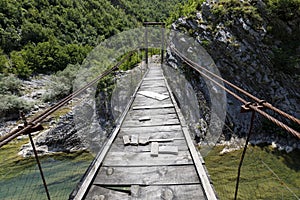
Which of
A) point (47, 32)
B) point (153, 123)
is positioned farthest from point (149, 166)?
point (47, 32)

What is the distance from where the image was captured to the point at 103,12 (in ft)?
76.4

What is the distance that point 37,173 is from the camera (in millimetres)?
5840

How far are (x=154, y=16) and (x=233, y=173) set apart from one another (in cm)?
2555

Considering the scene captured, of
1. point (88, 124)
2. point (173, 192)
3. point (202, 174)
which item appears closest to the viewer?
point (173, 192)

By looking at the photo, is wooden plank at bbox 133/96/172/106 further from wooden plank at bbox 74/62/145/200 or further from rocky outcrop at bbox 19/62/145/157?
rocky outcrop at bbox 19/62/145/157

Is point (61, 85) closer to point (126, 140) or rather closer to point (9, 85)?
point (9, 85)

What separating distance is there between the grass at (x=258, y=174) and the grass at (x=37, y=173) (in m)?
3.79

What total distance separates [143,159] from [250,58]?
666 centimetres

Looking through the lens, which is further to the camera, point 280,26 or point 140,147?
point 280,26

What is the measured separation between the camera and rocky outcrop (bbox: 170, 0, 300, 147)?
688 cm

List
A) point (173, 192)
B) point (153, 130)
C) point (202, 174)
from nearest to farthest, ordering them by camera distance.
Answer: point (173, 192), point (202, 174), point (153, 130)

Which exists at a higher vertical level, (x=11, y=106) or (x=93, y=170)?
(x=93, y=170)

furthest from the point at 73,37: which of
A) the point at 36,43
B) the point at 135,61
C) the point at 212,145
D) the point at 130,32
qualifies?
the point at 212,145

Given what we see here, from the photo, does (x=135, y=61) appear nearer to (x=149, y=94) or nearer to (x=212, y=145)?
(x=212, y=145)
